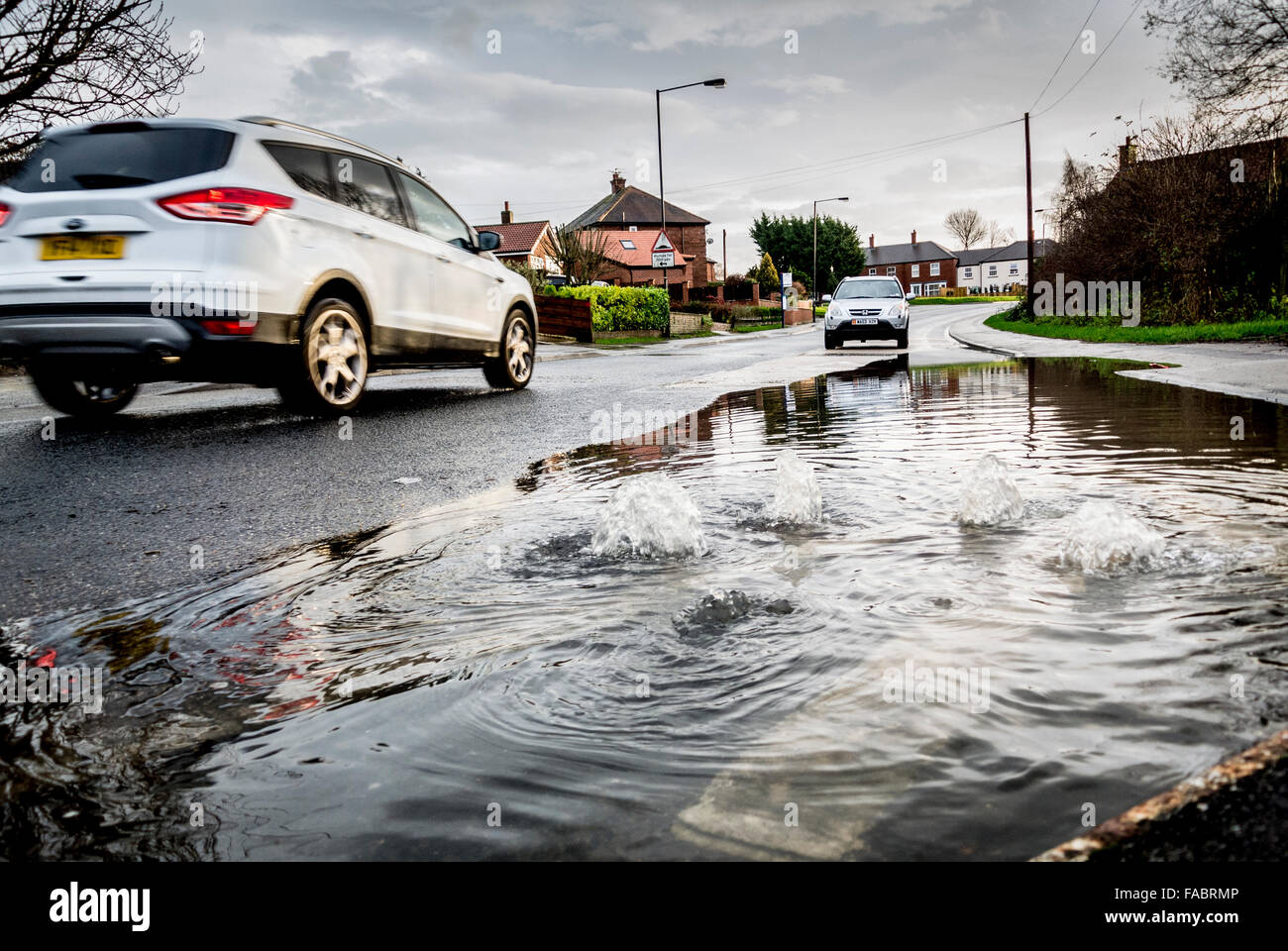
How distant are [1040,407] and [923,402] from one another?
44.1 inches

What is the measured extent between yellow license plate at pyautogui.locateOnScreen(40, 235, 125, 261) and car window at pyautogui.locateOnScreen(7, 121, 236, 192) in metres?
0.34

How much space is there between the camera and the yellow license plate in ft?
19.8

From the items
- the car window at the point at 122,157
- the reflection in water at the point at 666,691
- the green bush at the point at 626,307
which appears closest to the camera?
the reflection in water at the point at 666,691

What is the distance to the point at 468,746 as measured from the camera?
6.50 feet

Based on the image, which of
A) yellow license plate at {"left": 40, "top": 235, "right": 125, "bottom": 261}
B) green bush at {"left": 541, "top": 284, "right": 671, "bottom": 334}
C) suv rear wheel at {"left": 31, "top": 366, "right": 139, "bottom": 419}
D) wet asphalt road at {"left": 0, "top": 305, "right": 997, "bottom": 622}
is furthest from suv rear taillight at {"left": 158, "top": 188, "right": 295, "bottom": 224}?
green bush at {"left": 541, "top": 284, "right": 671, "bottom": 334}

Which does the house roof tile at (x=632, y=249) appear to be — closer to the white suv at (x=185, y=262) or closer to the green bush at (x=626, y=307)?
the green bush at (x=626, y=307)

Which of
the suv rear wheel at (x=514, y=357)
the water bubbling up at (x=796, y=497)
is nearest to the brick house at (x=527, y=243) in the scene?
the suv rear wheel at (x=514, y=357)

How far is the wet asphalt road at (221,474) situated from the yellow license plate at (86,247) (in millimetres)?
1129

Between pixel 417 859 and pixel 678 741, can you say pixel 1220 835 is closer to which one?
pixel 678 741

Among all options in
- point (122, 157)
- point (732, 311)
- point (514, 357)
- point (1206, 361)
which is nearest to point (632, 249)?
point (732, 311)

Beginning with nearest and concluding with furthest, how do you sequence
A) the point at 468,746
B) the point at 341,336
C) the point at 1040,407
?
the point at 468,746, the point at 341,336, the point at 1040,407

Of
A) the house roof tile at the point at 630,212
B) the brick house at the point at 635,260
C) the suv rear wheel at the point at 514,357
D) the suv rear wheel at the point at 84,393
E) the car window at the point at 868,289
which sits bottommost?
the suv rear wheel at the point at 84,393

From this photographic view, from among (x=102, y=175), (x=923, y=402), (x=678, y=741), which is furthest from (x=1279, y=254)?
(x=678, y=741)

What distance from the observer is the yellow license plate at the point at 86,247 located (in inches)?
237
